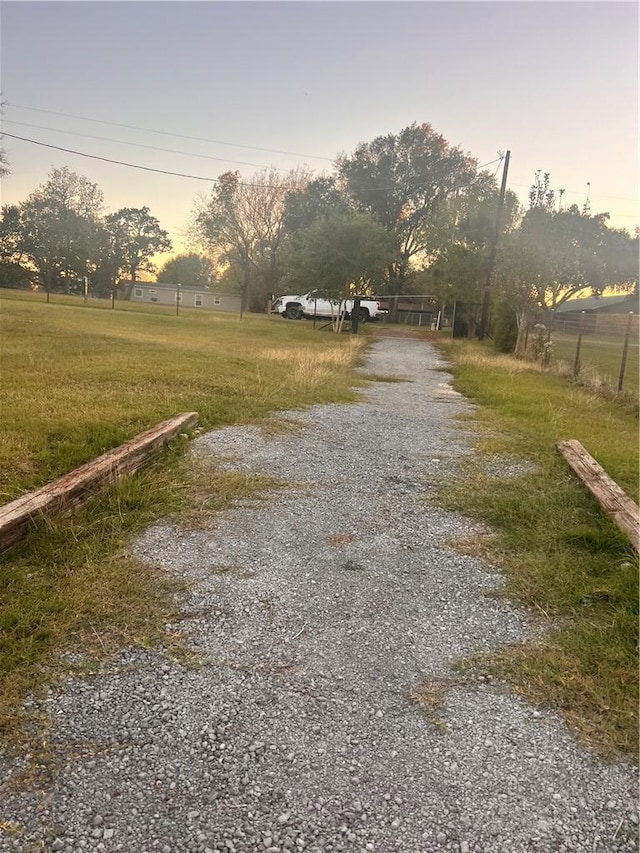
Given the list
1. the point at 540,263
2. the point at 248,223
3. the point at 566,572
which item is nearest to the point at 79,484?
the point at 566,572

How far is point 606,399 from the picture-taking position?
32.3ft

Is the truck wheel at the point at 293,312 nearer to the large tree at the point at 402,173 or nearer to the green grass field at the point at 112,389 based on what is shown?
the large tree at the point at 402,173

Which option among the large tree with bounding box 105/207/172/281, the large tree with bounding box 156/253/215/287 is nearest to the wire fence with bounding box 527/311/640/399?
the large tree with bounding box 105/207/172/281

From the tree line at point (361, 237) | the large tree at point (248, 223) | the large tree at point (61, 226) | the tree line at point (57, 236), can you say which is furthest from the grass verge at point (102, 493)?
the large tree at point (61, 226)

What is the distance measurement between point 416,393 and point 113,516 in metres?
6.88

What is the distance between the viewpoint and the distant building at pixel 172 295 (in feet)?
191

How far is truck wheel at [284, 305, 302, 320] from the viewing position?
32438 mm

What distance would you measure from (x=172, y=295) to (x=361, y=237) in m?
42.5

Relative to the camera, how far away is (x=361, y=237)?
76.8 ft

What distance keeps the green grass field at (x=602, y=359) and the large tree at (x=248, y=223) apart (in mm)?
22101

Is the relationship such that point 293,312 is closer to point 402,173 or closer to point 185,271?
point 402,173

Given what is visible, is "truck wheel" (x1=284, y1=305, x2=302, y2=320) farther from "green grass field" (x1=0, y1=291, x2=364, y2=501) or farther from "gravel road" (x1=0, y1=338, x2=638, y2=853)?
"gravel road" (x1=0, y1=338, x2=638, y2=853)

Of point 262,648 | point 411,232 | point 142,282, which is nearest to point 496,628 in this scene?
point 262,648

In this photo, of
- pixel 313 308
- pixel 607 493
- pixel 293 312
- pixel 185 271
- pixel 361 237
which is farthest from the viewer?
pixel 185 271
